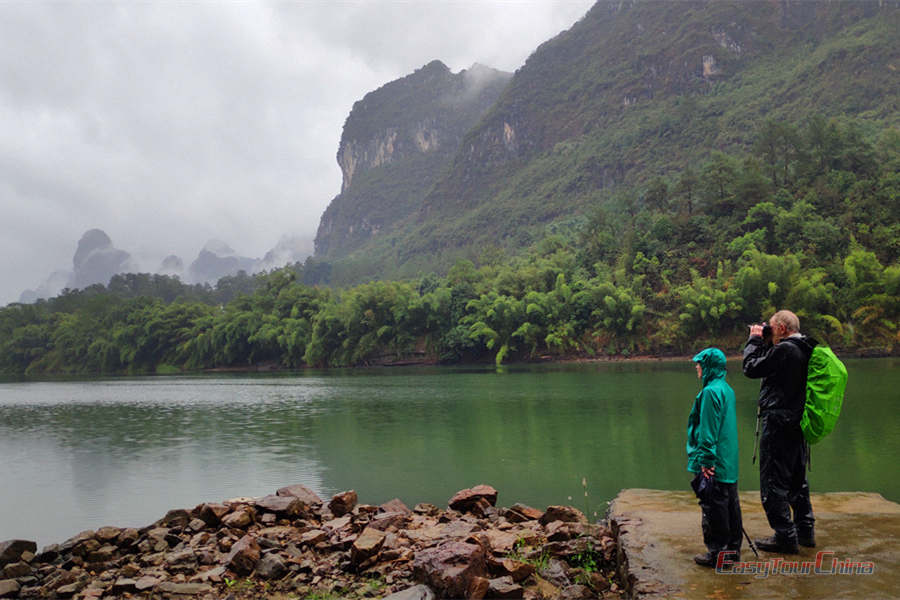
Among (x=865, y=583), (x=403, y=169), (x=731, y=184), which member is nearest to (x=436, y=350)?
(x=731, y=184)

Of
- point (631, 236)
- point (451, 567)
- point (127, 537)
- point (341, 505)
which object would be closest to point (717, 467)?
point (451, 567)

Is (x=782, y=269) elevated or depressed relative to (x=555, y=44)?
depressed

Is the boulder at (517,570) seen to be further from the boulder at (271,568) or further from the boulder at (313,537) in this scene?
the boulder at (313,537)

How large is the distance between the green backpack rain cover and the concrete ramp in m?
0.83

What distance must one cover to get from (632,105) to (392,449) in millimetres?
105137

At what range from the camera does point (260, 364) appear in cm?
5900

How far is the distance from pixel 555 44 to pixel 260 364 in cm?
11457

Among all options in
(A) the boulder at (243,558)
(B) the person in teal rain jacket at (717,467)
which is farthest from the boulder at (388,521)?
(B) the person in teal rain jacket at (717,467)

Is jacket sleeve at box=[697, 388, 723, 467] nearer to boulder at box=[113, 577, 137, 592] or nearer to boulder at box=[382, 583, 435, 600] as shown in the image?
boulder at box=[382, 583, 435, 600]

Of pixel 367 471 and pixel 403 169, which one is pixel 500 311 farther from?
pixel 403 169

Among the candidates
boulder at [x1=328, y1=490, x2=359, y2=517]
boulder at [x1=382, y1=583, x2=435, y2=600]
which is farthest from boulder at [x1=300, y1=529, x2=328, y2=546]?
boulder at [x1=382, y1=583, x2=435, y2=600]

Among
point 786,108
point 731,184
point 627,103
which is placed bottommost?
point 731,184

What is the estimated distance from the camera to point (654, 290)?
42.8 metres

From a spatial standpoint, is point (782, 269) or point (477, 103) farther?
Answer: point (477, 103)
